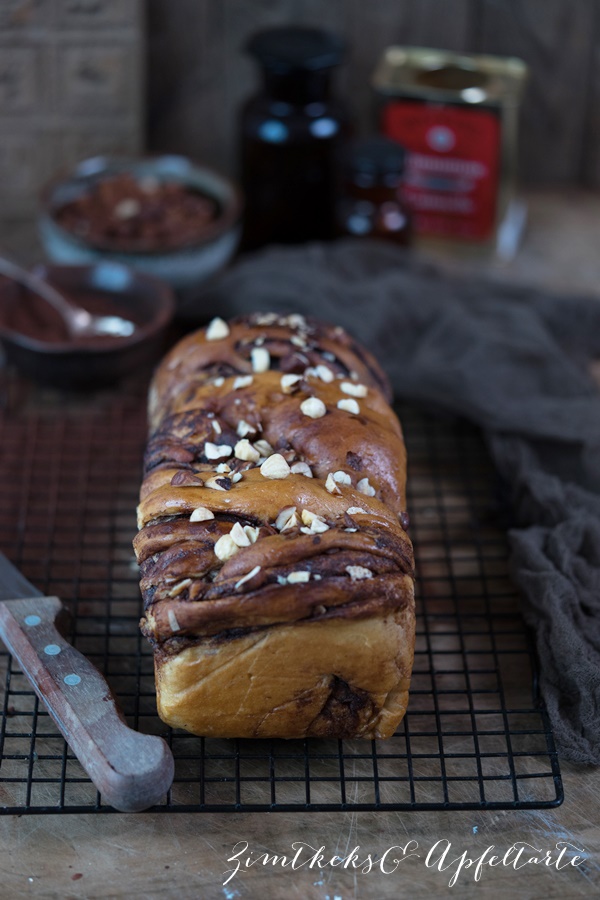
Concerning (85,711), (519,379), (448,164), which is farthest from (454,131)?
(85,711)

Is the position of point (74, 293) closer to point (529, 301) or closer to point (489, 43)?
point (529, 301)

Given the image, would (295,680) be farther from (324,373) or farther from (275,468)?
(324,373)

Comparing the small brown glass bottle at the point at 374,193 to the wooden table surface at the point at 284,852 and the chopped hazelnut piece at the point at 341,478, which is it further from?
the wooden table surface at the point at 284,852

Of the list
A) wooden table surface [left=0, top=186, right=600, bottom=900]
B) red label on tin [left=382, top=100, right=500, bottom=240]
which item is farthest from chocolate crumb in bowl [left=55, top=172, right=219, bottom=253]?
wooden table surface [left=0, top=186, right=600, bottom=900]

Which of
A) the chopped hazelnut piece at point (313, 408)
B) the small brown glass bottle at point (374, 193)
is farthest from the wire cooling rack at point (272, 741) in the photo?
the small brown glass bottle at point (374, 193)

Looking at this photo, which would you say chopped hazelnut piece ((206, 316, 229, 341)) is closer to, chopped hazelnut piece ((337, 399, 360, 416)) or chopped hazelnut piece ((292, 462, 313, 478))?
chopped hazelnut piece ((337, 399, 360, 416))

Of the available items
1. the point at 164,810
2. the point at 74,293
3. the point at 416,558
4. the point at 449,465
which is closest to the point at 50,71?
the point at 74,293
